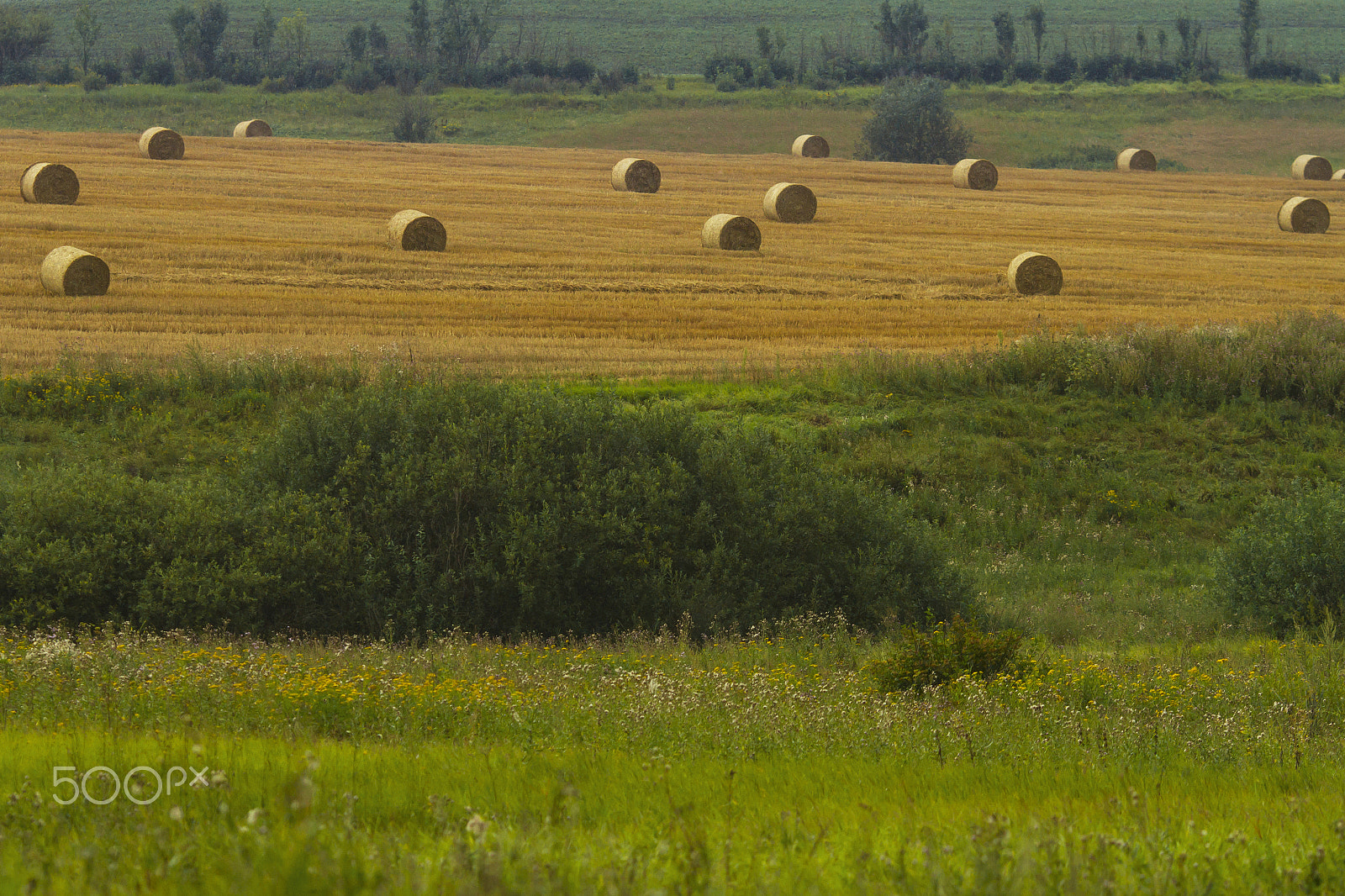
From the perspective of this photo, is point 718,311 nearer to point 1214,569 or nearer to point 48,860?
point 1214,569

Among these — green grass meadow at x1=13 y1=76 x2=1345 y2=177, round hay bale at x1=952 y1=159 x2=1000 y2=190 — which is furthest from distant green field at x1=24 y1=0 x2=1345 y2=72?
round hay bale at x1=952 y1=159 x2=1000 y2=190

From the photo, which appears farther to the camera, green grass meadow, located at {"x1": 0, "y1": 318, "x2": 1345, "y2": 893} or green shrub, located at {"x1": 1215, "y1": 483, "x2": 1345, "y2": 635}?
green shrub, located at {"x1": 1215, "y1": 483, "x2": 1345, "y2": 635}

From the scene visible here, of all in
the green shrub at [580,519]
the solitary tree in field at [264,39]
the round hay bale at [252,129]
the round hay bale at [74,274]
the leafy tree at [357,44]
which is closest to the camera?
the green shrub at [580,519]

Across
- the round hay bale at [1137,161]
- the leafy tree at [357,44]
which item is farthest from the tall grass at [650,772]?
the leafy tree at [357,44]

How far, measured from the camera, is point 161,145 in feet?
149

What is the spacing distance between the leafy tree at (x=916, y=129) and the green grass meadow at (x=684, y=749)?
52582 millimetres

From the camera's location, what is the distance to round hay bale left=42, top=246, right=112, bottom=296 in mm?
23203

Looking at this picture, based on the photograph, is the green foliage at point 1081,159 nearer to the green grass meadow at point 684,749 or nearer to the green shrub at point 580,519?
the green grass meadow at point 684,749

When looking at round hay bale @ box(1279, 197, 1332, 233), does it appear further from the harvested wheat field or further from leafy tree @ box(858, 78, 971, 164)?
leafy tree @ box(858, 78, 971, 164)

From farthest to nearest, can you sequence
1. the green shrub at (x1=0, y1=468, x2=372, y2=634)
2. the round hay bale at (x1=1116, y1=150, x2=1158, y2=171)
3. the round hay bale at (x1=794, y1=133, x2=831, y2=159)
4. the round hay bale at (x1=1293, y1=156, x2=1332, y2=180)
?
the round hay bale at (x1=1116, y1=150, x2=1158, y2=171)
the round hay bale at (x1=794, y1=133, x2=831, y2=159)
the round hay bale at (x1=1293, y1=156, x2=1332, y2=180)
the green shrub at (x1=0, y1=468, x2=372, y2=634)

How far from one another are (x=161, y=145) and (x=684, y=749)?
149ft

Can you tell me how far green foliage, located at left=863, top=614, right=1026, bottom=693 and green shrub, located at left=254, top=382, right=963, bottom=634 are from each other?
125 inches

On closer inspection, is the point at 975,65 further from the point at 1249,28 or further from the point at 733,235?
the point at 733,235

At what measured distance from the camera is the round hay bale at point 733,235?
32.5 metres
